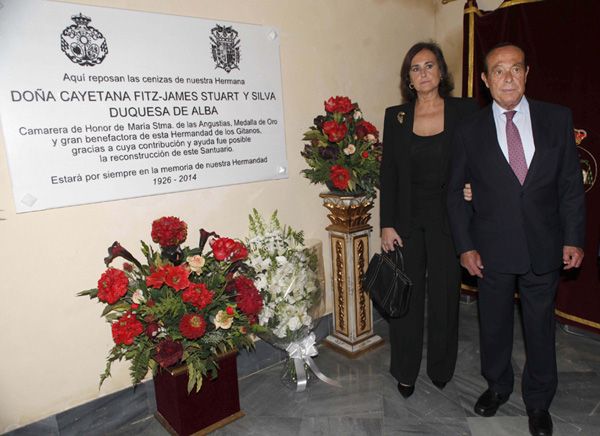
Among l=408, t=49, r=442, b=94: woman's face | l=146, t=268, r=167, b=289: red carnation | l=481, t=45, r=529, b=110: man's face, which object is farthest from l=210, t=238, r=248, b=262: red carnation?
l=481, t=45, r=529, b=110: man's face

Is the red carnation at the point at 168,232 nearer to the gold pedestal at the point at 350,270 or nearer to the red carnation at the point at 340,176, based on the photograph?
the red carnation at the point at 340,176

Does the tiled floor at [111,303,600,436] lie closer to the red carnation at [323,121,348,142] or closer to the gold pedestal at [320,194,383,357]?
the gold pedestal at [320,194,383,357]

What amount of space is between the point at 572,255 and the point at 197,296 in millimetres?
1565

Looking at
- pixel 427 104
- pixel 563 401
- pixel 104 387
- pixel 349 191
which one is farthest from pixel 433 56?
pixel 104 387

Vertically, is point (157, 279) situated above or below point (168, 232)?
below

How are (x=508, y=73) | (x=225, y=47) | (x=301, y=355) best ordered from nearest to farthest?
1. (x=508, y=73)
2. (x=225, y=47)
3. (x=301, y=355)

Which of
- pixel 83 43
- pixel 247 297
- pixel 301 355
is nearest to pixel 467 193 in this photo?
pixel 247 297

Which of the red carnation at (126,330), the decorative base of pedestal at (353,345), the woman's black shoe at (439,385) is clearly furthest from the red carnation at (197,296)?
the woman's black shoe at (439,385)

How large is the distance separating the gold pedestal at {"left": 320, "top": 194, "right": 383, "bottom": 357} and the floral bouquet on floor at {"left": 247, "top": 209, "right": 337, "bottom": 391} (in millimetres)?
339

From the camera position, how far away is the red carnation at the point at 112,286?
187cm

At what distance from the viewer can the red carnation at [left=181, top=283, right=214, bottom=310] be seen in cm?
192

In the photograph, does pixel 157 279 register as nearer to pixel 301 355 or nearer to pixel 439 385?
pixel 301 355

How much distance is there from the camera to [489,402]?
2158mm

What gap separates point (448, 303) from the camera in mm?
2238
